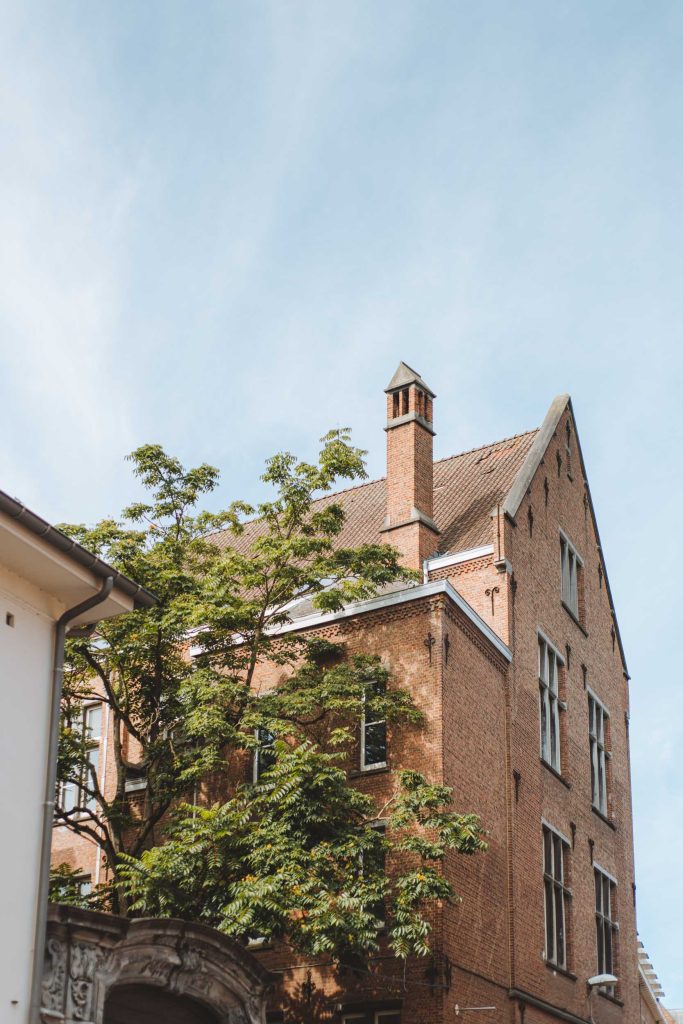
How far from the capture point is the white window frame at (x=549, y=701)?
1111 inches

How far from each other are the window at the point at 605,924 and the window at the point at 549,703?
318 centimetres

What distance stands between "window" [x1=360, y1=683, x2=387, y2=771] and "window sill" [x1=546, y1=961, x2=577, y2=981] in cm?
566

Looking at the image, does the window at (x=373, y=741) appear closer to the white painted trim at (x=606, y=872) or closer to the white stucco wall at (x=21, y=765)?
the white painted trim at (x=606, y=872)

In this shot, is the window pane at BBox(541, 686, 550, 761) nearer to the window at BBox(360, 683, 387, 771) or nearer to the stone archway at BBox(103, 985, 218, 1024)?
the window at BBox(360, 683, 387, 771)

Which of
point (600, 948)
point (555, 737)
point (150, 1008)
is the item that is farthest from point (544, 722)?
point (150, 1008)

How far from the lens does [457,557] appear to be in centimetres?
2736

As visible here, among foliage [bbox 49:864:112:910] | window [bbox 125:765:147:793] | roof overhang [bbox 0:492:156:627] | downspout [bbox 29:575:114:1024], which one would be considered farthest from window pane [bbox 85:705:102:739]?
downspout [bbox 29:575:114:1024]

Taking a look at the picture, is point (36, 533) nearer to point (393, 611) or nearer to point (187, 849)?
point (187, 849)

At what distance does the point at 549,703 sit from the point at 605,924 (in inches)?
209

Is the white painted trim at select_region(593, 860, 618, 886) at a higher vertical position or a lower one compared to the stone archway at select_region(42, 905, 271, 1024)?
higher

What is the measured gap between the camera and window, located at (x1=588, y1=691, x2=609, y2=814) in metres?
31.0

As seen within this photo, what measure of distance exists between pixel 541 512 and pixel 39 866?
18.9 metres

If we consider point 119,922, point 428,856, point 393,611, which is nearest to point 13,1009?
point 119,922

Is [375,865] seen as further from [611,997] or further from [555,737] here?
[611,997]
